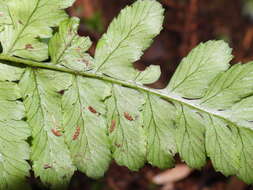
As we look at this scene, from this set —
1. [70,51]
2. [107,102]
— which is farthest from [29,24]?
[107,102]

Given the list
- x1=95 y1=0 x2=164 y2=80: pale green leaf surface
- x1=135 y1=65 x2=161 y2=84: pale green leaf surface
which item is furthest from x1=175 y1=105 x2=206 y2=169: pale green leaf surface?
x1=95 y1=0 x2=164 y2=80: pale green leaf surface

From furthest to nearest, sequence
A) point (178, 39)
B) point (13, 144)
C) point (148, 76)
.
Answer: point (178, 39) < point (148, 76) < point (13, 144)

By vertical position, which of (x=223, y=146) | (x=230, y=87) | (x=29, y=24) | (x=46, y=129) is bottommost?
(x=46, y=129)

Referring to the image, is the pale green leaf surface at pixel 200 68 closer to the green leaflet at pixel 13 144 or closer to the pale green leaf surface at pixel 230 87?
the pale green leaf surface at pixel 230 87

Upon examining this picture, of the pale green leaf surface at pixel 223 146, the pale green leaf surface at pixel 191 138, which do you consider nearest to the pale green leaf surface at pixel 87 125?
the pale green leaf surface at pixel 191 138

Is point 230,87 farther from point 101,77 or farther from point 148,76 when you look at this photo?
point 101,77

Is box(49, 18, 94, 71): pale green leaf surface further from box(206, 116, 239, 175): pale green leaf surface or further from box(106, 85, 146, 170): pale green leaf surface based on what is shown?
box(206, 116, 239, 175): pale green leaf surface

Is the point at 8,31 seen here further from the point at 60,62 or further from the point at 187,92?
the point at 187,92
